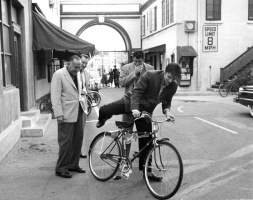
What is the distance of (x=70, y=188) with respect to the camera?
5117 millimetres

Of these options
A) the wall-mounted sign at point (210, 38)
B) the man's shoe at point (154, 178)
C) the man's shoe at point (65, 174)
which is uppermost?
the wall-mounted sign at point (210, 38)

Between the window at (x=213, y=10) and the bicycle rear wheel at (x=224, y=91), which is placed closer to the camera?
the bicycle rear wheel at (x=224, y=91)

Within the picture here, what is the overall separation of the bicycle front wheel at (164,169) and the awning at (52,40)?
811 centimetres

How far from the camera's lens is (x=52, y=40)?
1259 centimetres

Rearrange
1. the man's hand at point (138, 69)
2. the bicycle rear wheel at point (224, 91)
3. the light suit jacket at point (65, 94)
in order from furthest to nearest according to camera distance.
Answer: the bicycle rear wheel at point (224, 91)
the man's hand at point (138, 69)
the light suit jacket at point (65, 94)

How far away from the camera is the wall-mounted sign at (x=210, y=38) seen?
23797 millimetres

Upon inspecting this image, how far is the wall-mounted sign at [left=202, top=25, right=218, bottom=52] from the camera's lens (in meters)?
23.8

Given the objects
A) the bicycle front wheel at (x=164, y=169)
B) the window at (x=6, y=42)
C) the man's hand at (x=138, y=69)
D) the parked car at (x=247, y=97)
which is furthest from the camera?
the parked car at (x=247, y=97)

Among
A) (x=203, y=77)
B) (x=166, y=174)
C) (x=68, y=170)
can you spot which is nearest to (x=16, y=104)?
(x=68, y=170)

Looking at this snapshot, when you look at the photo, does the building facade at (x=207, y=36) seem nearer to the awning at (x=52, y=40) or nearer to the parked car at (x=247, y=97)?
the parked car at (x=247, y=97)

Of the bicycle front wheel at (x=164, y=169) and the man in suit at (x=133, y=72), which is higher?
the man in suit at (x=133, y=72)

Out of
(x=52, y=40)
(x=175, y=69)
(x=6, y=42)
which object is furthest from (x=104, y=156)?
(x=52, y=40)

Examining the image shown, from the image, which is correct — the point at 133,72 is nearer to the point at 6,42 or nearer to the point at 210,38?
the point at 6,42

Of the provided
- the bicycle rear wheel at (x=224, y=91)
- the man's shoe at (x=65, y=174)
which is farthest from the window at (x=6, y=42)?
the bicycle rear wheel at (x=224, y=91)
